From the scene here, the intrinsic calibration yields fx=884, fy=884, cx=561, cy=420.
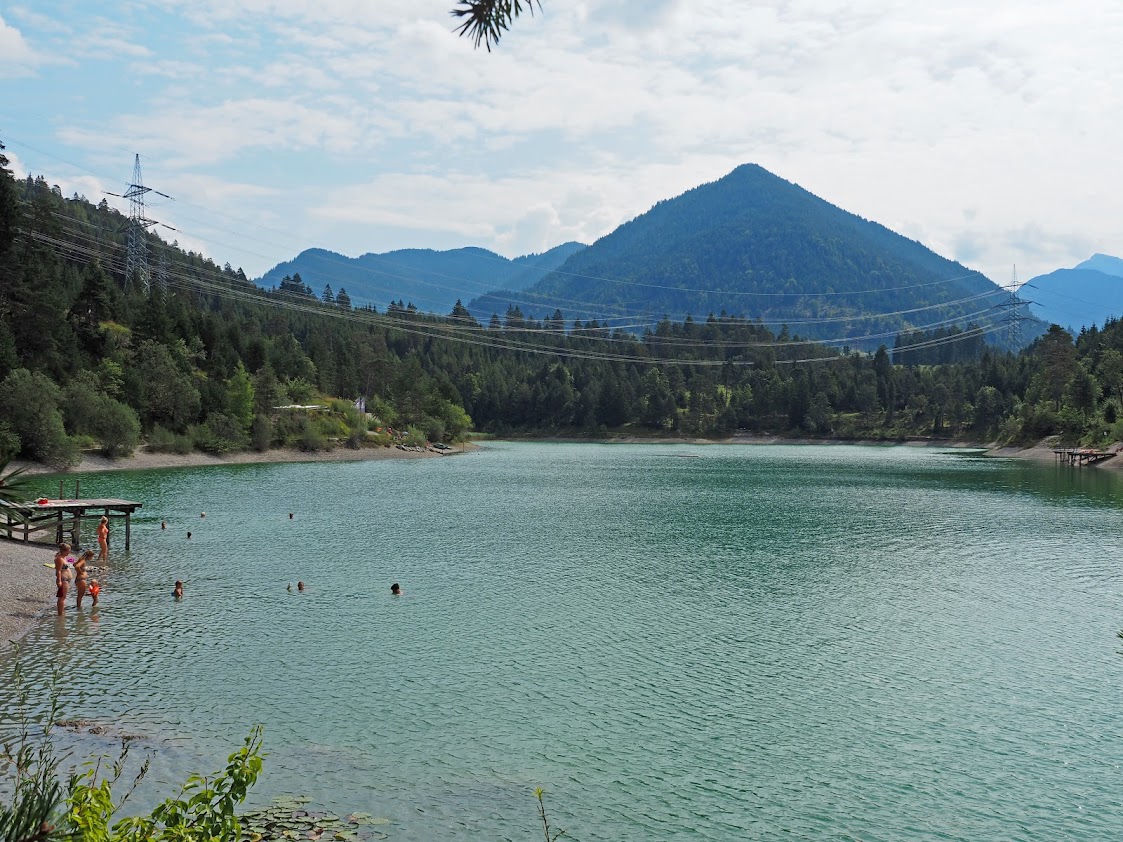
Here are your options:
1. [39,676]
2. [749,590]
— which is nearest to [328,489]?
[749,590]

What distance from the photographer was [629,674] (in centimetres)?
2789

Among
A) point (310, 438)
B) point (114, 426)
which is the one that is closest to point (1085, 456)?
point (310, 438)

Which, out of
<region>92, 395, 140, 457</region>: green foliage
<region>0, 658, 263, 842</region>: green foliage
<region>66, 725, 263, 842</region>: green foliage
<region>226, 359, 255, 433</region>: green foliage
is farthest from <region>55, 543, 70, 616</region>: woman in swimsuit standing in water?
<region>226, 359, 255, 433</region>: green foliage

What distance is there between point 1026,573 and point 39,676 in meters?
44.1

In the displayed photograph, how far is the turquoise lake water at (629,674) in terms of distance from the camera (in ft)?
62.1

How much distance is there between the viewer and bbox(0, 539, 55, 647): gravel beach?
1217 inches

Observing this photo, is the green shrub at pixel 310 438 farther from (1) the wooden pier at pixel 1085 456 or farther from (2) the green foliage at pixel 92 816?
(2) the green foliage at pixel 92 816

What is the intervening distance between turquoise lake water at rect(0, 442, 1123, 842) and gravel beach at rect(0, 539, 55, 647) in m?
1.46

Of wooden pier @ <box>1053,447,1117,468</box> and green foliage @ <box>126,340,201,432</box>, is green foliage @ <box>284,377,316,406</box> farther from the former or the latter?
wooden pier @ <box>1053,447,1117,468</box>

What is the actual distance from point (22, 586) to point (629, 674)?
2551 cm

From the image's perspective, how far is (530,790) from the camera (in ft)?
63.1

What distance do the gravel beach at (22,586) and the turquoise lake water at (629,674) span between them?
146 centimetres

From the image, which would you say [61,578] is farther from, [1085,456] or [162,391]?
[1085,456]

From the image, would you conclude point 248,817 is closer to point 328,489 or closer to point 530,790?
point 530,790
